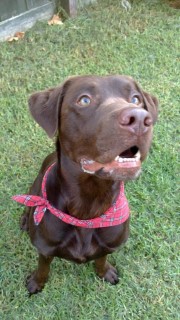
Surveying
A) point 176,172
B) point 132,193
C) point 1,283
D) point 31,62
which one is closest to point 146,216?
point 132,193

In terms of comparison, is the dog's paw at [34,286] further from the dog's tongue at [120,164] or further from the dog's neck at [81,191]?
the dog's tongue at [120,164]

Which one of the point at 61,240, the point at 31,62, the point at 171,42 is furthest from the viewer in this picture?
the point at 171,42

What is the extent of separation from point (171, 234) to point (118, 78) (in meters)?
1.47

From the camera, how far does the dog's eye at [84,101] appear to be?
1.87 metres

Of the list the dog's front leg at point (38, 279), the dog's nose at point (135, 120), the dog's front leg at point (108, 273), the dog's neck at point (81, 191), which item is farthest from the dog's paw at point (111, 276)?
the dog's nose at point (135, 120)

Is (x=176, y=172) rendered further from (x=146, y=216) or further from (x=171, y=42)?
(x=171, y=42)

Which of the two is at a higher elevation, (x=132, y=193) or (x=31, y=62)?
(x=31, y=62)

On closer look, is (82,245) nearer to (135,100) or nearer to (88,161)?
(88,161)

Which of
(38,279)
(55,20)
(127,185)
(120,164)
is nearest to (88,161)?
(120,164)

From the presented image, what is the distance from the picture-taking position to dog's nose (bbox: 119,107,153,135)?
1.52 m

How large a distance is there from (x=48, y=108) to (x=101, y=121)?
0.40 m

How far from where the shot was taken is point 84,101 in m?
1.89

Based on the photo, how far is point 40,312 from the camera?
2672 mm

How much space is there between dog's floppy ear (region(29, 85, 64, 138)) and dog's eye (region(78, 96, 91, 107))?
0.46 ft
